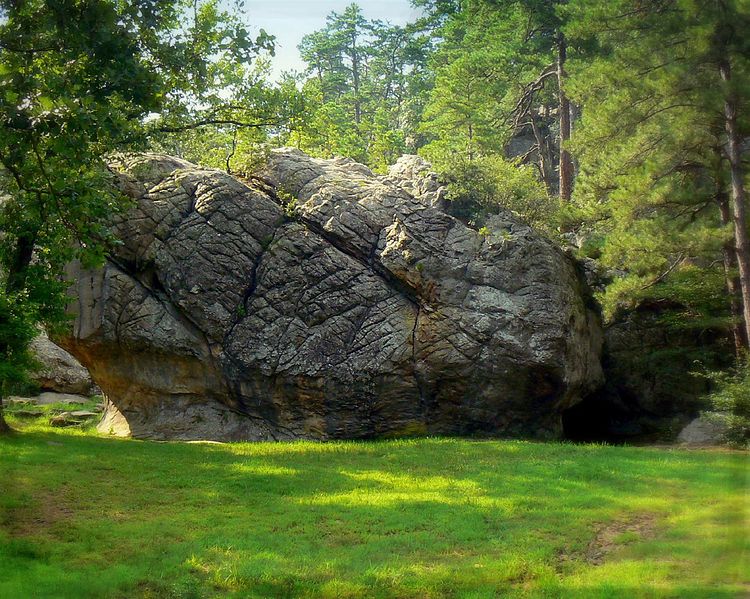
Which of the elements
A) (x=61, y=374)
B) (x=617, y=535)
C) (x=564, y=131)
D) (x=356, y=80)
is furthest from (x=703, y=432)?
(x=356, y=80)

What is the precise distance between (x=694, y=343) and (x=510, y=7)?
672 inches

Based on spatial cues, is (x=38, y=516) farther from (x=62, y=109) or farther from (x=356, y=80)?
(x=356, y=80)

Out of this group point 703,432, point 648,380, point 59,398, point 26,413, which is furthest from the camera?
point 59,398

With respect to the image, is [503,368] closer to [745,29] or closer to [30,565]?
[745,29]

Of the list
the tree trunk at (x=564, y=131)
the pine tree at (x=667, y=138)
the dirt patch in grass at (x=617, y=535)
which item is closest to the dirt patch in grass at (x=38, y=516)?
the dirt patch in grass at (x=617, y=535)

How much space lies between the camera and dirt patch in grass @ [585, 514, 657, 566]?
10.5m

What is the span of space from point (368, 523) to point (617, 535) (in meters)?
3.79

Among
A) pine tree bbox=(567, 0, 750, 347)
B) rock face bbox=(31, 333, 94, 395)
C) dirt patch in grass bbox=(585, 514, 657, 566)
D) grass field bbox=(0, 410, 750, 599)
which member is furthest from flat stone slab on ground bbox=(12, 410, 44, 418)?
dirt patch in grass bbox=(585, 514, 657, 566)

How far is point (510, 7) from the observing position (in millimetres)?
32594

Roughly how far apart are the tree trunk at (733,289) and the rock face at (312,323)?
4199 mm

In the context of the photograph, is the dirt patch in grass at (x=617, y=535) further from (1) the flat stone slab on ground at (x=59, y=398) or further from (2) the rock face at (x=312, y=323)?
(1) the flat stone slab on ground at (x=59, y=398)

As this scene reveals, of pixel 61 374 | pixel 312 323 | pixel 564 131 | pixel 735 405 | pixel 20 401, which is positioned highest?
pixel 564 131

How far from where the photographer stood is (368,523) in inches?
474

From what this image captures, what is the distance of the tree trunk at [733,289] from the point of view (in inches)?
796
